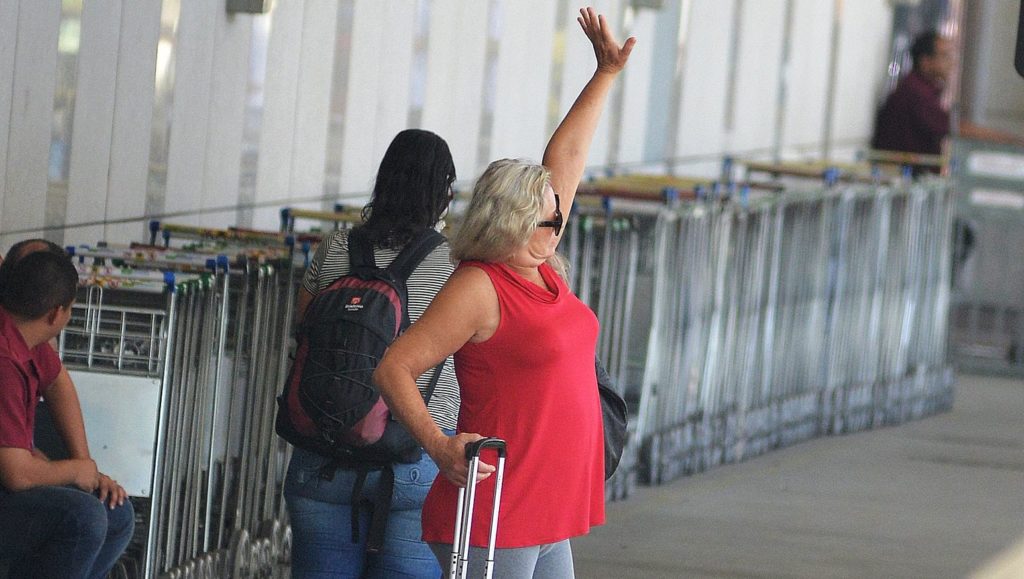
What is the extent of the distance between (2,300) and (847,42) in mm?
12692

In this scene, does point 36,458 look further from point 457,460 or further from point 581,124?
point 581,124

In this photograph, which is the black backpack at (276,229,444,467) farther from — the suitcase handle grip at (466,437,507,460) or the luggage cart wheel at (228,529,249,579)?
the luggage cart wheel at (228,529,249,579)

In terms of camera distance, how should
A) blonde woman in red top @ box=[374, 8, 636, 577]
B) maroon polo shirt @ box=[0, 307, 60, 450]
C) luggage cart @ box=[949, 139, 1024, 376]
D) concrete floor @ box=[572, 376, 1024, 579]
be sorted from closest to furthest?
Answer: blonde woman in red top @ box=[374, 8, 636, 577], maroon polo shirt @ box=[0, 307, 60, 450], concrete floor @ box=[572, 376, 1024, 579], luggage cart @ box=[949, 139, 1024, 376]

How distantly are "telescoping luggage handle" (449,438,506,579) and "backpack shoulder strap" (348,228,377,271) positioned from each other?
39.0 inches

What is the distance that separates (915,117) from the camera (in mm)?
15953

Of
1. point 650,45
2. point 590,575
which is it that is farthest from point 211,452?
point 650,45

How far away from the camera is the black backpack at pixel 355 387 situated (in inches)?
177

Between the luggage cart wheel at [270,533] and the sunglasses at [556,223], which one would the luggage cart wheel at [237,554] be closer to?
the luggage cart wheel at [270,533]

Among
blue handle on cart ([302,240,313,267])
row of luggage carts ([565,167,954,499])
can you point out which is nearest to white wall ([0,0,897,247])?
blue handle on cart ([302,240,313,267])

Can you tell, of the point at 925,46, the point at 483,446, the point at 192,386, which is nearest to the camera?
the point at 483,446

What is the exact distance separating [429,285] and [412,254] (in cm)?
10

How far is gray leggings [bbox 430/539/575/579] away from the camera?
3918mm

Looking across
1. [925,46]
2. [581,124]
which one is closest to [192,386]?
[581,124]

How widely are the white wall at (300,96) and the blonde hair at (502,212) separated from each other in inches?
108
